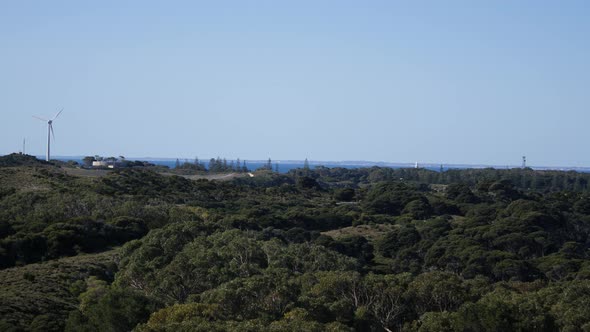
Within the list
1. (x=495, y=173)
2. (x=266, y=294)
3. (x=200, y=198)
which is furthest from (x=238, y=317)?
(x=495, y=173)

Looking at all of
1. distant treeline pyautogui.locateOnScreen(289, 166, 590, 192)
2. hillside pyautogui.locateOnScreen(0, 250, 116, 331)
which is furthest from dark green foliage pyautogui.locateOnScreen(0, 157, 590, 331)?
distant treeline pyautogui.locateOnScreen(289, 166, 590, 192)

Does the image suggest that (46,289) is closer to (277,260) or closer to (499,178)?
(277,260)

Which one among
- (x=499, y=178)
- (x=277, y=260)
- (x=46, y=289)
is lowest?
(x=46, y=289)

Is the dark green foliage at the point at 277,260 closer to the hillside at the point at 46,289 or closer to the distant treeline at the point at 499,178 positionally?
the hillside at the point at 46,289

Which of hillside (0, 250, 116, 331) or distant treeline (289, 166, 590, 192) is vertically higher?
distant treeline (289, 166, 590, 192)

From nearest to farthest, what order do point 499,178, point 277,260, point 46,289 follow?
1. point 46,289
2. point 277,260
3. point 499,178

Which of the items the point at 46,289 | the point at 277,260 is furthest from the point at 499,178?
the point at 46,289

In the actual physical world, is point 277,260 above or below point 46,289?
above

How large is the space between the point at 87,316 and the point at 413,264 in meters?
33.1

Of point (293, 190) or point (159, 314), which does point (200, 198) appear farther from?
point (159, 314)

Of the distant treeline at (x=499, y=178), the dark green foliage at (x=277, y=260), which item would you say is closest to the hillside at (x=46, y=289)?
the dark green foliage at (x=277, y=260)

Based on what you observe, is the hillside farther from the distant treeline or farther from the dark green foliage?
the distant treeline

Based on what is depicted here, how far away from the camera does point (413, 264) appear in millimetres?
61312

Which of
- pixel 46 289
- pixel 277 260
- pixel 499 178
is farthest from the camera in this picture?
pixel 499 178
